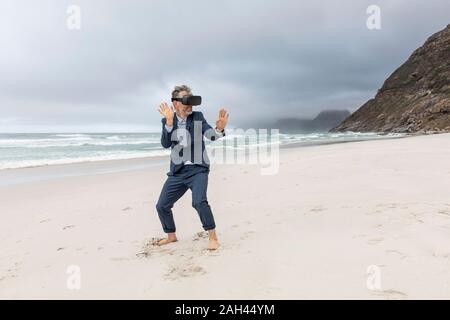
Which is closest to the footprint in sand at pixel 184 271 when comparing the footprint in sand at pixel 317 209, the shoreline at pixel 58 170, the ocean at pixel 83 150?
the footprint in sand at pixel 317 209

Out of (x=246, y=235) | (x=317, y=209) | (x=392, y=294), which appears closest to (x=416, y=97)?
(x=317, y=209)

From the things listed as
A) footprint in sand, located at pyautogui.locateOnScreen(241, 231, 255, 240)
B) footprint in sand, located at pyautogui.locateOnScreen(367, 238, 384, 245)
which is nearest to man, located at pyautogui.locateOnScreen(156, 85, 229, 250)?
footprint in sand, located at pyautogui.locateOnScreen(241, 231, 255, 240)

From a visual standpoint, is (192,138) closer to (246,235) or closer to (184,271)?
(246,235)

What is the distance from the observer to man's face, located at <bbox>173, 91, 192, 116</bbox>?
14.3ft

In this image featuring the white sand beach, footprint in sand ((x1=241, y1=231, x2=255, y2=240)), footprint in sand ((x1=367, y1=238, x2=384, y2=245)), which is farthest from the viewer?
footprint in sand ((x1=241, y1=231, x2=255, y2=240))

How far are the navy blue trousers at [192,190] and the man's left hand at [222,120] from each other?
55 centimetres

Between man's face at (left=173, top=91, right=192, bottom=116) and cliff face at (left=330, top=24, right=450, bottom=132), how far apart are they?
5209 centimetres

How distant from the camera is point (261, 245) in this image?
413cm

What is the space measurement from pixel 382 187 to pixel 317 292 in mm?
4205

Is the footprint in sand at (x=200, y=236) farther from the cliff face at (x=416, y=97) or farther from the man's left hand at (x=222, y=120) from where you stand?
the cliff face at (x=416, y=97)

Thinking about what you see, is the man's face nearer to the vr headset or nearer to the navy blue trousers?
the vr headset

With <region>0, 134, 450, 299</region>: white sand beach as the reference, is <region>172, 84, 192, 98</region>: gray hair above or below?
above

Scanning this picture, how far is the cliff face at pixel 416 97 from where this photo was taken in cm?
5691
